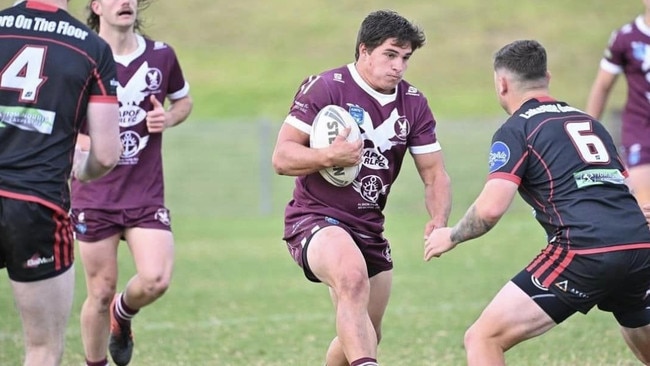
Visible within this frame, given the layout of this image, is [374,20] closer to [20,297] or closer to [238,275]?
[20,297]

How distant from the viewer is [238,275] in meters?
13.2

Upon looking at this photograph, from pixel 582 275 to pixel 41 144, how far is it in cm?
249

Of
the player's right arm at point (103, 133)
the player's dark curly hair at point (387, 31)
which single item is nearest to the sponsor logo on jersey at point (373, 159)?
the player's dark curly hair at point (387, 31)

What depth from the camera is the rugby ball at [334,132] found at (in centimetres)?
588

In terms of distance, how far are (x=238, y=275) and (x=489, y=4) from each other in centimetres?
2563

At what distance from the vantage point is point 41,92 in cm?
480

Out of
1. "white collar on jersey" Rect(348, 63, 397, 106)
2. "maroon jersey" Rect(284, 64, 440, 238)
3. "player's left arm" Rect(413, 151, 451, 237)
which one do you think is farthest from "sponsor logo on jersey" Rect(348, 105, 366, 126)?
"player's left arm" Rect(413, 151, 451, 237)

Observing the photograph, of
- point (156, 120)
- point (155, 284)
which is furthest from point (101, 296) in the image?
point (156, 120)

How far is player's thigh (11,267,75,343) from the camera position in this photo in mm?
4773

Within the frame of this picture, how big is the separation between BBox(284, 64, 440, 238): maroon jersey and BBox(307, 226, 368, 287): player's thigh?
0.77ft

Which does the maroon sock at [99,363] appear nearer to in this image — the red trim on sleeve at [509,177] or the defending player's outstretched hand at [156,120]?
the defending player's outstretched hand at [156,120]

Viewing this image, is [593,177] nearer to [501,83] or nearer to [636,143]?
[501,83]

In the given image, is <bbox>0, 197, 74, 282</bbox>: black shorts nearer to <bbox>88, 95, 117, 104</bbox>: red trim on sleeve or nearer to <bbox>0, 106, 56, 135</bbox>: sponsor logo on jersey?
<bbox>0, 106, 56, 135</bbox>: sponsor logo on jersey

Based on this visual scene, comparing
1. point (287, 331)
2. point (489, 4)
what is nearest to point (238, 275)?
point (287, 331)
